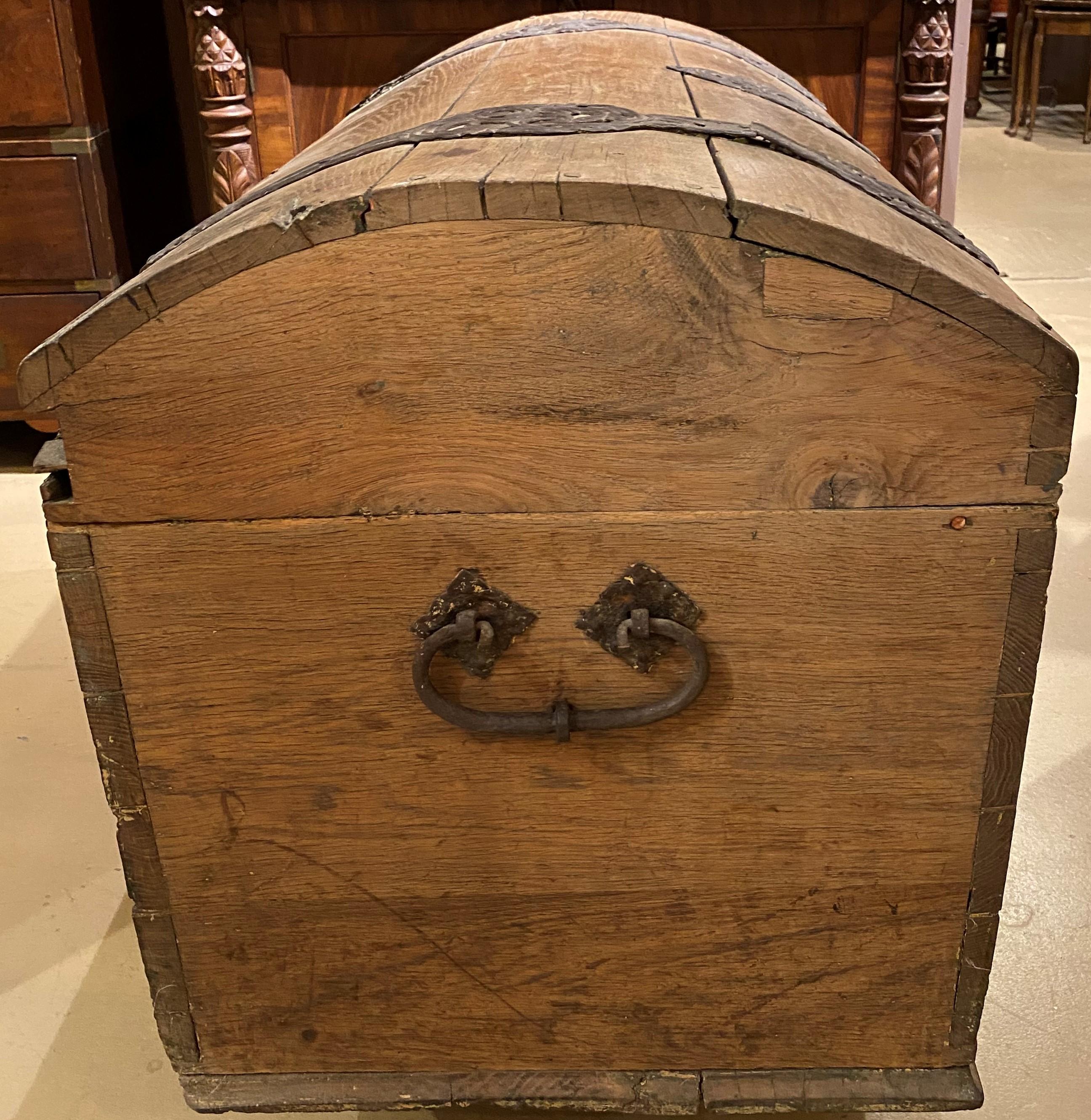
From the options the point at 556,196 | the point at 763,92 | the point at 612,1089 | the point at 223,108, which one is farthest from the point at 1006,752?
the point at 223,108

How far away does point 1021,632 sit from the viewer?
0.94 metres

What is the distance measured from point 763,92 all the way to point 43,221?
5.39 ft

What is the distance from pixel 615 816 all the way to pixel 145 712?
15.3 inches

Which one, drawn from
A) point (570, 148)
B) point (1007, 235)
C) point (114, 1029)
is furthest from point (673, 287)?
point (1007, 235)

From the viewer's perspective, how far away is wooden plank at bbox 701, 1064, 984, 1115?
1.08m

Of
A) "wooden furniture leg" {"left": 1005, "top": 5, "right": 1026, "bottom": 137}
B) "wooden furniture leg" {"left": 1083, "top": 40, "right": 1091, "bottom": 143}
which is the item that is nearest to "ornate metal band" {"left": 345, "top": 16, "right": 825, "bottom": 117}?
"wooden furniture leg" {"left": 1083, "top": 40, "right": 1091, "bottom": 143}

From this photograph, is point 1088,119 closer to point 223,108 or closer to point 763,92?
point 223,108

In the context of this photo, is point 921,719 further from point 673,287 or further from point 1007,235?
point 1007,235

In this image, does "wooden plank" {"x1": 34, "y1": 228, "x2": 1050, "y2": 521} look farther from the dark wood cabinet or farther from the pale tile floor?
the dark wood cabinet

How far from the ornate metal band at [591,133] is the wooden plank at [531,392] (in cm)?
19

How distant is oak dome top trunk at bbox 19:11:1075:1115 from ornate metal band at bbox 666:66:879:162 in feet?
1.03

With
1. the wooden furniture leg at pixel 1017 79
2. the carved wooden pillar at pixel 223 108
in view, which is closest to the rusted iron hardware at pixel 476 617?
the carved wooden pillar at pixel 223 108

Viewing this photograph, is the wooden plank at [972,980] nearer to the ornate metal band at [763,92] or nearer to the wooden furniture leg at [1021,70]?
the ornate metal band at [763,92]

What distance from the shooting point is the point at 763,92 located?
4.69 feet
